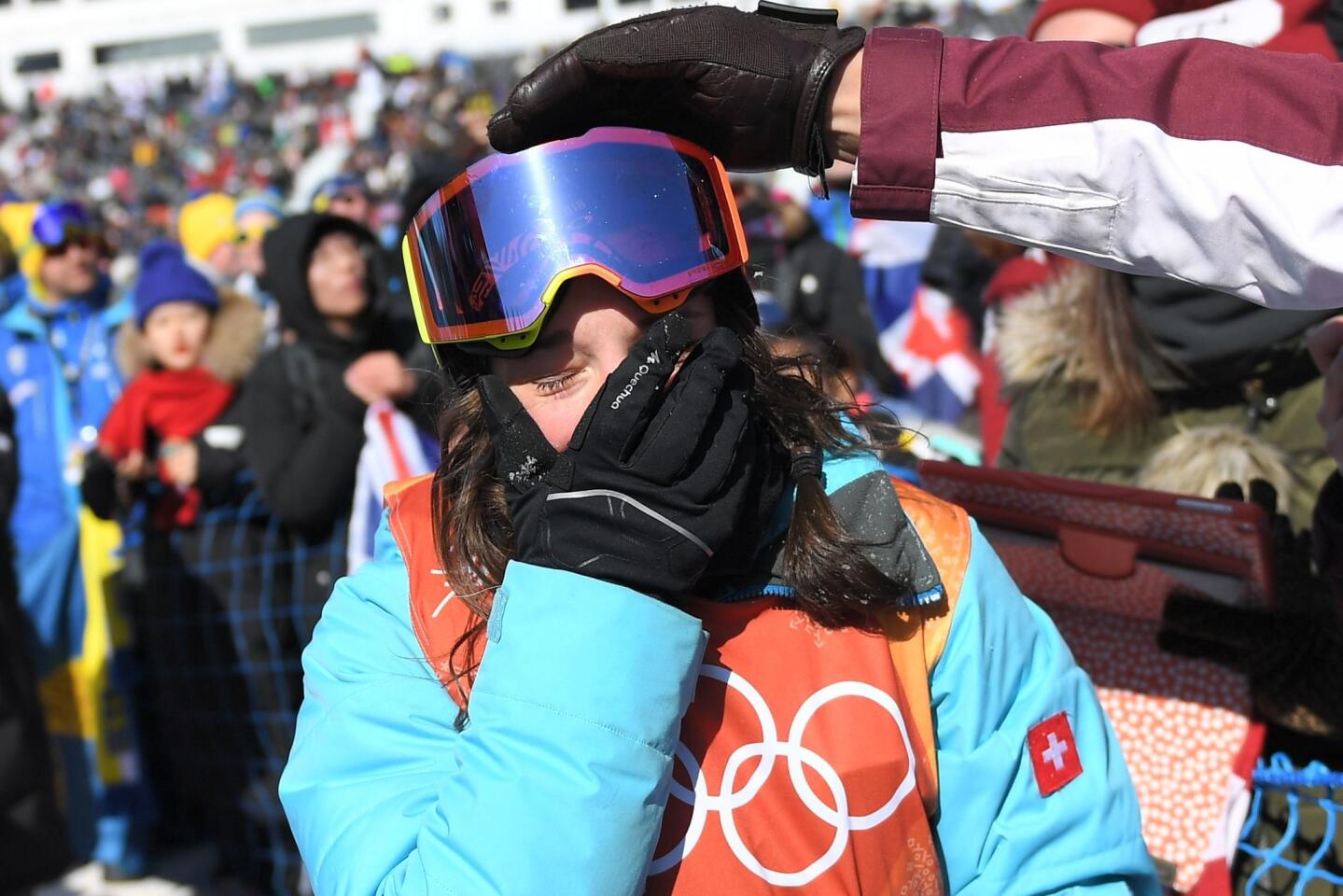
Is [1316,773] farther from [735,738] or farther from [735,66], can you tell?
[735,66]

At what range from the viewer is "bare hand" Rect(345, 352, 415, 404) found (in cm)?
378

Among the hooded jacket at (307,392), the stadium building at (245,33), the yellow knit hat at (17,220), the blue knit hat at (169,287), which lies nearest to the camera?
the hooded jacket at (307,392)

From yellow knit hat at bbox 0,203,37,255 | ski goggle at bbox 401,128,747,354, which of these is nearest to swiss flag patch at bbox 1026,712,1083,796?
ski goggle at bbox 401,128,747,354

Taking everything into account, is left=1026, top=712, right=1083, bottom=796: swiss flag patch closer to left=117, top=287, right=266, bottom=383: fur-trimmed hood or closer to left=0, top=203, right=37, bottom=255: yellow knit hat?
left=117, top=287, right=266, bottom=383: fur-trimmed hood

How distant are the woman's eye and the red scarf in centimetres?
324

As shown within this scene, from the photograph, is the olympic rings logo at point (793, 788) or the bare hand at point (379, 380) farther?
the bare hand at point (379, 380)

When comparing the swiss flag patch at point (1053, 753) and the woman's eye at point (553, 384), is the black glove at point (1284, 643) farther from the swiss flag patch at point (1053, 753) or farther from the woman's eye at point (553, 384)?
the woman's eye at point (553, 384)

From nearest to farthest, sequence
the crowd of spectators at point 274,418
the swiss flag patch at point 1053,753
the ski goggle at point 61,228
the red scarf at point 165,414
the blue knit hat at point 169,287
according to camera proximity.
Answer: the swiss flag patch at point 1053,753 → the crowd of spectators at point 274,418 → the red scarf at point 165,414 → the blue knit hat at point 169,287 → the ski goggle at point 61,228

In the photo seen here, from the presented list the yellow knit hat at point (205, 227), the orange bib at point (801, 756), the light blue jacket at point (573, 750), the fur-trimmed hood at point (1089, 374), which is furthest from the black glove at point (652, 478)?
the yellow knit hat at point (205, 227)

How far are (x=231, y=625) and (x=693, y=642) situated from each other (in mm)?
3231

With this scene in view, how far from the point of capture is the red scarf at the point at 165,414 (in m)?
4.43

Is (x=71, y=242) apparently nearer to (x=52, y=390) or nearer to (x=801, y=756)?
(x=52, y=390)

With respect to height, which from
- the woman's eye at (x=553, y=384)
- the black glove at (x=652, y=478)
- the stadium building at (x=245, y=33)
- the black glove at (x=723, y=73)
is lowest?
the black glove at (x=652, y=478)

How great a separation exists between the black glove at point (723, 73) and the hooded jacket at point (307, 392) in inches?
93.6
